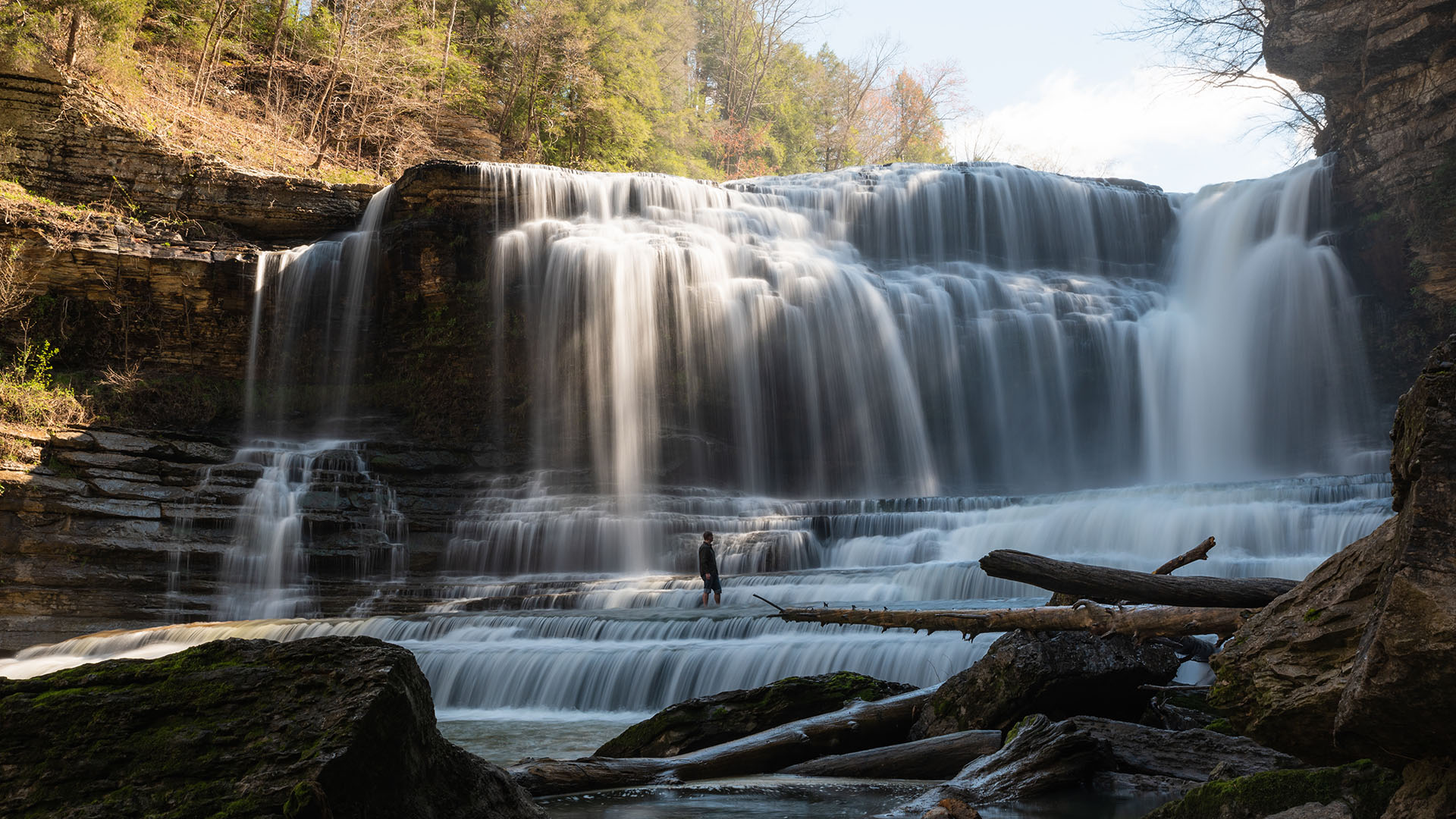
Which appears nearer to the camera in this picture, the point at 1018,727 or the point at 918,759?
the point at 1018,727

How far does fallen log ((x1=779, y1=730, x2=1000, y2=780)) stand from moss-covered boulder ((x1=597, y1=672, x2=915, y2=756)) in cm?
63

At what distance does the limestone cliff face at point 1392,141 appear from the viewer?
776 inches

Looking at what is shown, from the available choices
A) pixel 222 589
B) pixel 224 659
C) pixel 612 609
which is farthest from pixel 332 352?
pixel 224 659

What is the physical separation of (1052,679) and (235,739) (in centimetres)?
450

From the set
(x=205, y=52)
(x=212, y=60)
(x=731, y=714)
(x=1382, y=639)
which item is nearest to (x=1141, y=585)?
(x=731, y=714)

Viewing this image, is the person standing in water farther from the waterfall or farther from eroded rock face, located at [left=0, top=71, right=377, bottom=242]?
eroded rock face, located at [left=0, top=71, right=377, bottom=242]

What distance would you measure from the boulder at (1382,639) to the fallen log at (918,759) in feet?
7.97

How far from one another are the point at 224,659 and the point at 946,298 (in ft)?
70.5

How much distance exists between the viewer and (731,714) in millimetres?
5996

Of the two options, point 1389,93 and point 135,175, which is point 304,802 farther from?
point 1389,93

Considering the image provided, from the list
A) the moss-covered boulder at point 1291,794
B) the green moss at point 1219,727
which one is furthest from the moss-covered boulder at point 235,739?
the green moss at point 1219,727

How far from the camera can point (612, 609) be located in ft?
41.2

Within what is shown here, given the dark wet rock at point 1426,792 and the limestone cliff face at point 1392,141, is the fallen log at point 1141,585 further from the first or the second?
the limestone cliff face at point 1392,141

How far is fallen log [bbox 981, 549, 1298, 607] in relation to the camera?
16.4ft
